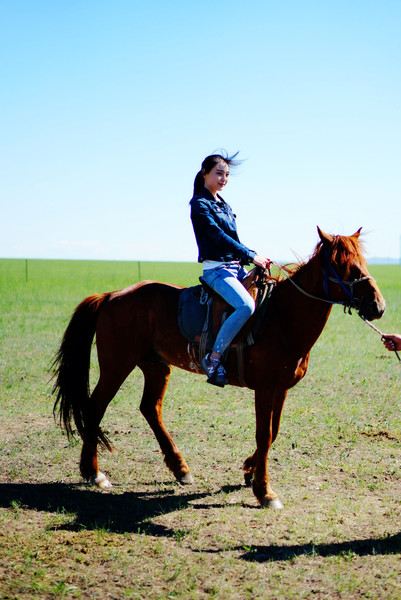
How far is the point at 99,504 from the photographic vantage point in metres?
5.84

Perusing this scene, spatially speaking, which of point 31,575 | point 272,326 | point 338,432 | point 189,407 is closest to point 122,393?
point 189,407

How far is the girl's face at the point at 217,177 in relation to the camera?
598cm

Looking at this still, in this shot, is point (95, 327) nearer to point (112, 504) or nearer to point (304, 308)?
point (112, 504)

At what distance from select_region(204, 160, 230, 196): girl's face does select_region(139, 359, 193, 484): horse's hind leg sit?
1.92 metres

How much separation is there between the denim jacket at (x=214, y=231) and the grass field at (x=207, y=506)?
2.17 meters

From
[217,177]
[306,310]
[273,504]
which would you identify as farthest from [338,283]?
[273,504]

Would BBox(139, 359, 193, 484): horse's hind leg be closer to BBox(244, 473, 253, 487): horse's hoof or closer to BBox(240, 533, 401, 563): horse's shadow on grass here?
BBox(244, 473, 253, 487): horse's hoof

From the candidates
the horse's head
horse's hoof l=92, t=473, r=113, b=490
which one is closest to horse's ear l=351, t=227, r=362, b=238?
the horse's head

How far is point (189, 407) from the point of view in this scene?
375 inches

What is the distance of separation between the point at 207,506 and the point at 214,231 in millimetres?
2383

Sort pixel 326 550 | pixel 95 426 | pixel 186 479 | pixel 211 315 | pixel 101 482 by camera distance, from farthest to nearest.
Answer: pixel 95 426 → pixel 186 479 → pixel 101 482 → pixel 211 315 → pixel 326 550

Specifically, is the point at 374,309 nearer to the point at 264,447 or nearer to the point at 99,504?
the point at 264,447

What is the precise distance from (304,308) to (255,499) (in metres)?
1.77

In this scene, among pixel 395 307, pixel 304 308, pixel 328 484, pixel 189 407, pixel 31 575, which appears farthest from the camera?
pixel 395 307
